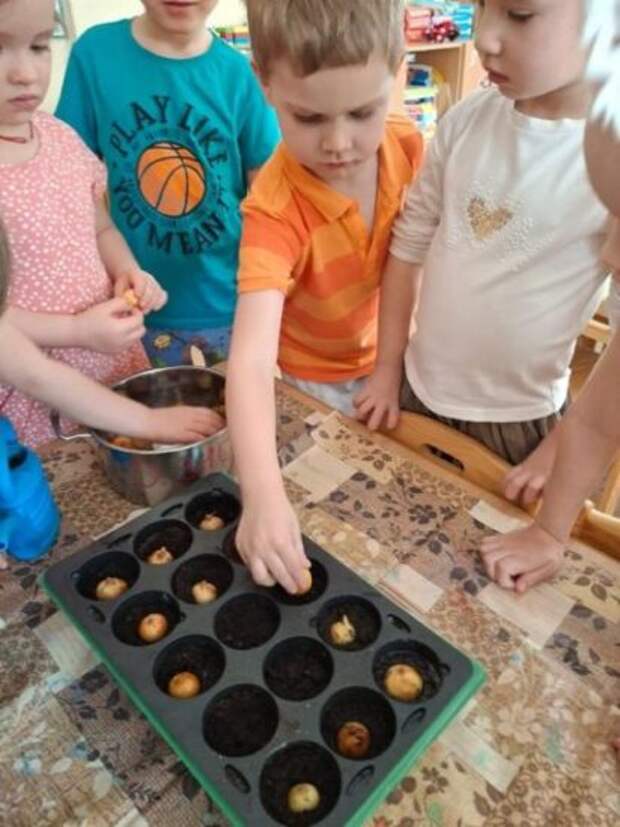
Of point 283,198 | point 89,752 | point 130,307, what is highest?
point 283,198

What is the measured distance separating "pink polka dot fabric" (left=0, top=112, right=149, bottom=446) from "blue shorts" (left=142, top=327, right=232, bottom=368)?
0.30 m

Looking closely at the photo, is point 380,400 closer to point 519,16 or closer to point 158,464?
point 158,464

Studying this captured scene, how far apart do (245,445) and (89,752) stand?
287 mm

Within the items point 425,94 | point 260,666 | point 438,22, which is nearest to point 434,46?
point 438,22

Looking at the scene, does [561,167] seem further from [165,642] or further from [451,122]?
[165,642]

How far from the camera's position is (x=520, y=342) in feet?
2.42

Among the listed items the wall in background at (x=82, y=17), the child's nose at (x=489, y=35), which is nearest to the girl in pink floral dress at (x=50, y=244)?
the child's nose at (x=489, y=35)

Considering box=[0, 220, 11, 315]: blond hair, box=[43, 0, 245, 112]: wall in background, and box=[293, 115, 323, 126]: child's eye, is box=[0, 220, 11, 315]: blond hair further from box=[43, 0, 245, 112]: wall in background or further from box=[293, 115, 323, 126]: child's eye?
box=[43, 0, 245, 112]: wall in background

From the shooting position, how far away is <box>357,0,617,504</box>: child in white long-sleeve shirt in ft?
1.91

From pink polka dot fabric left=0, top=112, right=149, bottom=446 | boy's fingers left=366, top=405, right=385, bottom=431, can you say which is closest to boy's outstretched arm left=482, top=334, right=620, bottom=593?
boy's fingers left=366, top=405, right=385, bottom=431

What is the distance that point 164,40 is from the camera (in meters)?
0.98

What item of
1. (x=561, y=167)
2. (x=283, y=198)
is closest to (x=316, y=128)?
(x=283, y=198)

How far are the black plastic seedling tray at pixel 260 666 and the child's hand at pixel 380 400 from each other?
265 mm

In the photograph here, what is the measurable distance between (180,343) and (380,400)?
1.73 ft
